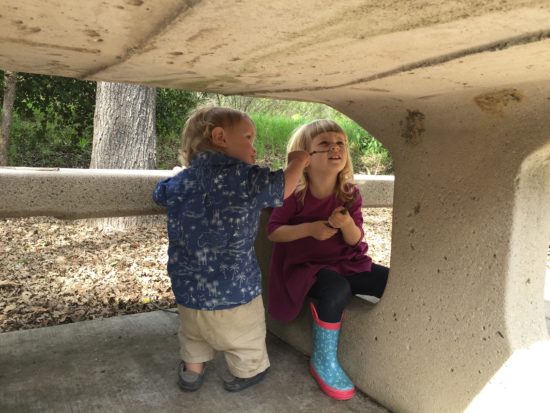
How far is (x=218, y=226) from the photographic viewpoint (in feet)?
6.25

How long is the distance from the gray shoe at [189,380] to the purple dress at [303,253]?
1.57 ft

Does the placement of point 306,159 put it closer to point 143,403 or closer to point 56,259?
point 143,403

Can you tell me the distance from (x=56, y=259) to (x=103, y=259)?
0.37 metres

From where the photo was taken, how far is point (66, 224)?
17.7 feet

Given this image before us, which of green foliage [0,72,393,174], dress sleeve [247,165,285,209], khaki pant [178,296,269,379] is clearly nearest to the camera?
dress sleeve [247,165,285,209]

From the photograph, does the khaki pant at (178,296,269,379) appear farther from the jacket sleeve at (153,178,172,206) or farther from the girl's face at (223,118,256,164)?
the girl's face at (223,118,256,164)

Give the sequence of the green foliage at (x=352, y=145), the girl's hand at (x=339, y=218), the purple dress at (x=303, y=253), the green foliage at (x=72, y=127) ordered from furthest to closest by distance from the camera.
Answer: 1. the green foliage at (x=352, y=145)
2. the green foliage at (x=72, y=127)
3. the purple dress at (x=303, y=253)
4. the girl's hand at (x=339, y=218)

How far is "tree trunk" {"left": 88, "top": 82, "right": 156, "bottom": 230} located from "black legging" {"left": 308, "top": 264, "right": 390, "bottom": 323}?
3.63 metres

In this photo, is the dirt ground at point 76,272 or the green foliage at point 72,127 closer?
the dirt ground at point 76,272

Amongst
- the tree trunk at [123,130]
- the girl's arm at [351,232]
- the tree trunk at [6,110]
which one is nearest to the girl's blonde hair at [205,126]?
the girl's arm at [351,232]

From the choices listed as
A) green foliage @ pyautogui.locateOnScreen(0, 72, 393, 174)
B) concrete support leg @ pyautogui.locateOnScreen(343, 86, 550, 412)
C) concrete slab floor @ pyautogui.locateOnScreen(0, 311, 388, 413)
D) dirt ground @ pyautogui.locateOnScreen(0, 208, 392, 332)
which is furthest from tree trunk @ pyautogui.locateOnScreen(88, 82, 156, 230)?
concrete support leg @ pyautogui.locateOnScreen(343, 86, 550, 412)

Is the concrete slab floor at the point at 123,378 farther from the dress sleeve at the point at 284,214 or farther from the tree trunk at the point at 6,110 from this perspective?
the tree trunk at the point at 6,110

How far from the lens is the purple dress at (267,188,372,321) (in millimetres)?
2307

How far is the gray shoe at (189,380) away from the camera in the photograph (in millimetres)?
2043
